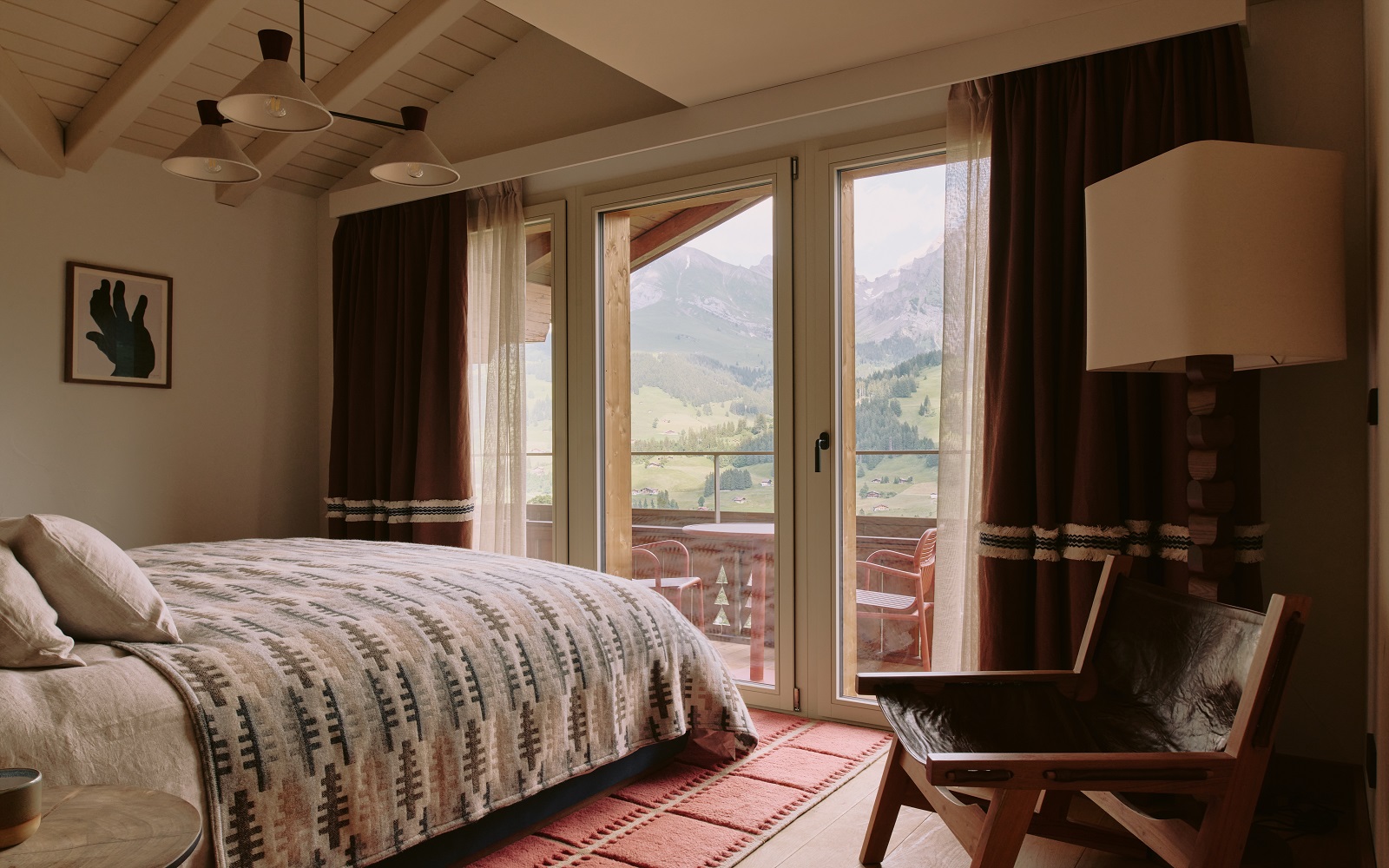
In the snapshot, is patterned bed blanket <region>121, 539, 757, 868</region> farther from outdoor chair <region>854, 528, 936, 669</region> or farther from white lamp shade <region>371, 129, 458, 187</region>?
white lamp shade <region>371, 129, 458, 187</region>

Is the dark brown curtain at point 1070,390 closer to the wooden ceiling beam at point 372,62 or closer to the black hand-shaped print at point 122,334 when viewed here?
the wooden ceiling beam at point 372,62

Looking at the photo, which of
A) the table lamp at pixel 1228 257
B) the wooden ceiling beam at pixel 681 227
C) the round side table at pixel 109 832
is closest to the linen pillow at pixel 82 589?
the round side table at pixel 109 832

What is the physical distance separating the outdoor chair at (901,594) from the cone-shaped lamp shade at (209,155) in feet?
8.13

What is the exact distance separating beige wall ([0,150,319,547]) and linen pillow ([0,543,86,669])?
2686 millimetres

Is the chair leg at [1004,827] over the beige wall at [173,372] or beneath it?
beneath

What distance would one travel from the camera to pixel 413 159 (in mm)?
2727

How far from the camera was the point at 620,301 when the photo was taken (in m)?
4.06

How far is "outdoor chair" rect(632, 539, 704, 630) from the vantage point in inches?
154

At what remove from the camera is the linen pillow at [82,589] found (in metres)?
1.74

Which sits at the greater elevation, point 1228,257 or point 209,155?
point 209,155

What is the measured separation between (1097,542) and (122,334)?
410cm

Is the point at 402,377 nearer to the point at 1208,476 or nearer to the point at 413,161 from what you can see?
the point at 413,161

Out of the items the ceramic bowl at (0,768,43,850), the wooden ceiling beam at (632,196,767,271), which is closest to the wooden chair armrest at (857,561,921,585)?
the wooden ceiling beam at (632,196,767,271)

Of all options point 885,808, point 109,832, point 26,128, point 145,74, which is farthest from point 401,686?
point 26,128
